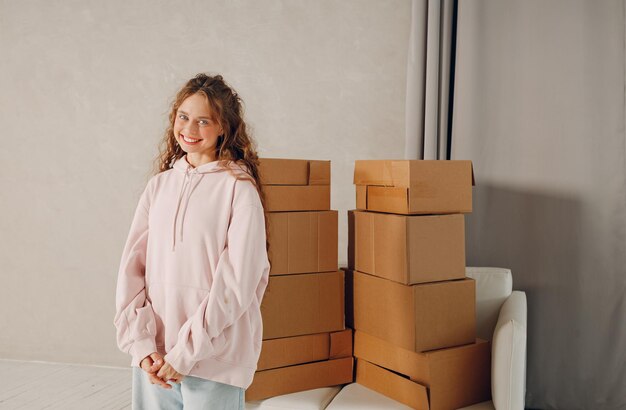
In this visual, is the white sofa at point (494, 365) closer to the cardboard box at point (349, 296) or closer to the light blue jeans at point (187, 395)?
the cardboard box at point (349, 296)

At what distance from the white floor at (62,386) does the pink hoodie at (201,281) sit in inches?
57.7

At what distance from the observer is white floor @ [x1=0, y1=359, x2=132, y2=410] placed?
2.68m

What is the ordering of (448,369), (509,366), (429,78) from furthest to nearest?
(429,78) < (448,369) < (509,366)

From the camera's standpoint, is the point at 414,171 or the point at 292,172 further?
the point at 292,172

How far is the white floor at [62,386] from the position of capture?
2.68 m

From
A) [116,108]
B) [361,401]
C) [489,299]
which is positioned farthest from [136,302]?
[116,108]

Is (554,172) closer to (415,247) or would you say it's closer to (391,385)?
(415,247)

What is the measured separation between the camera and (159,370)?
4.25 feet

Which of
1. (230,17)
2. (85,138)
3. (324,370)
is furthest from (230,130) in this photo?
(85,138)

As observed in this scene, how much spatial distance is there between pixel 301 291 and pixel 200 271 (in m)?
0.67

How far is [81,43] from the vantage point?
123 inches

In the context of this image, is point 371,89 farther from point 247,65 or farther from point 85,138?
point 85,138

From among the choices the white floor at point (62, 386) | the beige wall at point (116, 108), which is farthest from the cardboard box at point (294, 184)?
the white floor at point (62, 386)

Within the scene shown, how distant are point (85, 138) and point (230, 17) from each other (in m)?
0.99
